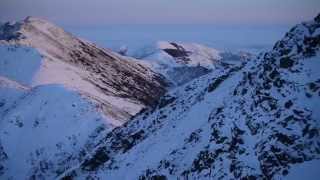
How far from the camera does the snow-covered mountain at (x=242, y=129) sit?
66.2 ft

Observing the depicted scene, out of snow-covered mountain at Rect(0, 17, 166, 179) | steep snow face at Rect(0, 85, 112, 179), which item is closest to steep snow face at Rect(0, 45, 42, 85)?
snow-covered mountain at Rect(0, 17, 166, 179)

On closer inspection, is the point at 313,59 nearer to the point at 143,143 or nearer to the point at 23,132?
the point at 143,143

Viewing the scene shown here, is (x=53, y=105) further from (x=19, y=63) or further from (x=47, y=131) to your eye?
(x=19, y=63)

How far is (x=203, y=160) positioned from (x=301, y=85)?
6.90 meters

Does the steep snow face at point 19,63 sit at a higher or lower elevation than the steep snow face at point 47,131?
higher

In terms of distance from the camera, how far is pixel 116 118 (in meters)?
→ 48.9

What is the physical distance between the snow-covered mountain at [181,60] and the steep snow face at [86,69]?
36.2 ft

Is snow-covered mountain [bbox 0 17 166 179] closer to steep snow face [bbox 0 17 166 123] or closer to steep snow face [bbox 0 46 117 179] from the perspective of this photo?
steep snow face [bbox 0 46 117 179]

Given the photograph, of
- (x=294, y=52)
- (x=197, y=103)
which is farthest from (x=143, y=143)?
(x=294, y=52)

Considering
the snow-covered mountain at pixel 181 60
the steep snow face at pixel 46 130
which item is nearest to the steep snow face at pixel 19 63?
the steep snow face at pixel 46 130

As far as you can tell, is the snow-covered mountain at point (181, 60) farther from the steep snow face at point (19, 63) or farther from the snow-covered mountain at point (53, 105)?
the steep snow face at point (19, 63)

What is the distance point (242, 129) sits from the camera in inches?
890

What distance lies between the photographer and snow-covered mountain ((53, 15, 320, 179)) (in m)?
20.2

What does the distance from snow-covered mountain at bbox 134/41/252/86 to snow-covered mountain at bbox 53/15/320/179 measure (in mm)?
83710
